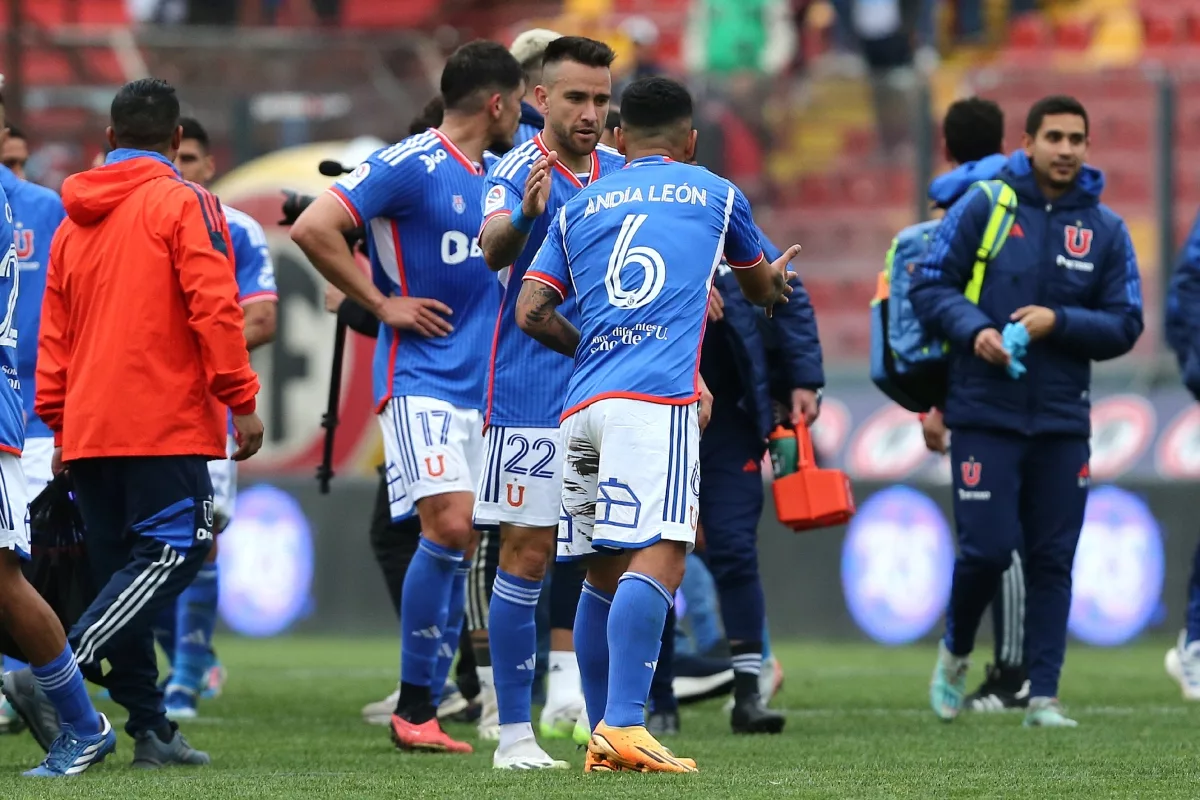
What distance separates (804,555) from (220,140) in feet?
19.5

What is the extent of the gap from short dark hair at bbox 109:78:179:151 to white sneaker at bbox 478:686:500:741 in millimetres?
2476

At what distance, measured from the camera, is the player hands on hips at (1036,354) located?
865 centimetres

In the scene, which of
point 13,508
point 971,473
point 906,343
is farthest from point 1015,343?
point 13,508

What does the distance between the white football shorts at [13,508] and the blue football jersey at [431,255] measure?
61.3 inches

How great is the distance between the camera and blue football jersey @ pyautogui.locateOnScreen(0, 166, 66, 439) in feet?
27.3

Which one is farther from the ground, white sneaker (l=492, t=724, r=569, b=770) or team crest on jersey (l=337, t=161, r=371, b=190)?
team crest on jersey (l=337, t=161, r=371, b=190)

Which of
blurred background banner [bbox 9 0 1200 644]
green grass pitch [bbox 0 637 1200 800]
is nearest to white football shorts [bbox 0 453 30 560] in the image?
green grass pitch [bbox 0 637 1200 800]

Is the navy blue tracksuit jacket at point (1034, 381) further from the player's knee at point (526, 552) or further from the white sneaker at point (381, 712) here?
the white sneaker at point (381, 712)

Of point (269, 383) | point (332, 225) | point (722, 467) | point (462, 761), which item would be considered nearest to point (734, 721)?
point (722, 467)

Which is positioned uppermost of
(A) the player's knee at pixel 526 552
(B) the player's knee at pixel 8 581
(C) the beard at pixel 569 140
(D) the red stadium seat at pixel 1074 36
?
(D) the red stadium seat at pixel 1074 36

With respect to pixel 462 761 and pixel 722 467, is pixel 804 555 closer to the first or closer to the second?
pixel 722 467

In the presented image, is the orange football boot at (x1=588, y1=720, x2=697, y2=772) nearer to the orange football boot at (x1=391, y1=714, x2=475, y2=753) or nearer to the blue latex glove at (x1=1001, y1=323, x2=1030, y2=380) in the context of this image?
the orange football boot at (x1=391, y1=714, x2=475, y2=753)

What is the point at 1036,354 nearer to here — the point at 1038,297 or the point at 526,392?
the point at 1038,297

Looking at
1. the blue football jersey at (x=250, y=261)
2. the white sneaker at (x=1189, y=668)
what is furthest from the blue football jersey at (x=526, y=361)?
→ the white sneaker at (x=1189, y=668)
